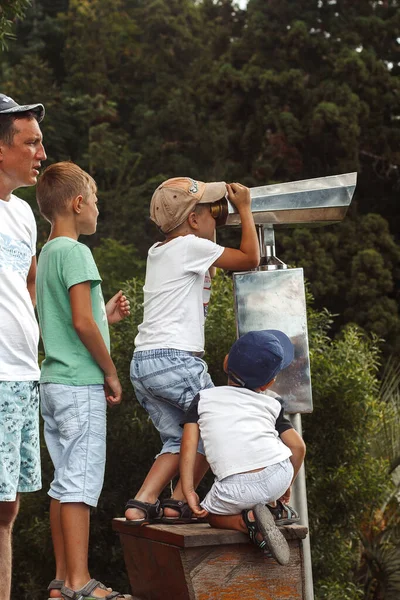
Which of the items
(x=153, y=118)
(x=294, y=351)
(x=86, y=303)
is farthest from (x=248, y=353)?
(x=153, y=118)

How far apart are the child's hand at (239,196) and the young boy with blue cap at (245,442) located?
1.76ft

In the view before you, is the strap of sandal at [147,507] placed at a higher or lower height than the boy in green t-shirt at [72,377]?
lower

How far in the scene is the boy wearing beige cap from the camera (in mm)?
3465

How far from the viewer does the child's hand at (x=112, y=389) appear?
343 centimetres

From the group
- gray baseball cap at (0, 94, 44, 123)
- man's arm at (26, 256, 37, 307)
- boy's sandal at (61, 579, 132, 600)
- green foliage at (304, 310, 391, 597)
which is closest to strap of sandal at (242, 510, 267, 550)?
boy's sandal at (61, 579, 132, 600)

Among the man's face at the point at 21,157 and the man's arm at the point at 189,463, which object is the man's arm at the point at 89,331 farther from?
the man's face at the point at 21,157

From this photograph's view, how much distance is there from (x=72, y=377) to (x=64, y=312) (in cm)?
27

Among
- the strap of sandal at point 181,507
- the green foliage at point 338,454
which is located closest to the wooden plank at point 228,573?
the strap of sandal at point 181,507

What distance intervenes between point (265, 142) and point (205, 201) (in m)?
12.2

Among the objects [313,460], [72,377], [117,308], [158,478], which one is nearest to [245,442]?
[158,478]

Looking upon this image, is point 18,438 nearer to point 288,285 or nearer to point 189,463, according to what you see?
point 189,463

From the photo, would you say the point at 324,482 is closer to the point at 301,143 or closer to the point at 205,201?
the point at 205,201

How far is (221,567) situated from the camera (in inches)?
116

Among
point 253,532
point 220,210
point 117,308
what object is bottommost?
point 253,532
